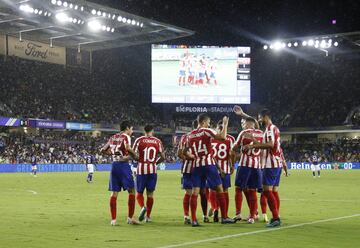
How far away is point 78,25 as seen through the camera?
5859cm

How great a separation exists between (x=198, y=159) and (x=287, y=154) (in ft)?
224

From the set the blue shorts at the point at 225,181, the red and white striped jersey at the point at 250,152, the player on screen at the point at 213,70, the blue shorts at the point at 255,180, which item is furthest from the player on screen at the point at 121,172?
the player on screen at the point at 213,70

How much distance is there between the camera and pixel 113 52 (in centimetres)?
7512

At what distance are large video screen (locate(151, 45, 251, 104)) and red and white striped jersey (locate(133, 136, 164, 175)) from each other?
48.8 m

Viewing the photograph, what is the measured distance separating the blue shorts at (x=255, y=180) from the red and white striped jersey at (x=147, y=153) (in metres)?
2.19

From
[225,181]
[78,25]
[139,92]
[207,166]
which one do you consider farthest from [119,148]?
[139,92]

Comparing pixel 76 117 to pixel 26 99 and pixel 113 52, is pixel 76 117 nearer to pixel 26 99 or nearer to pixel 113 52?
pixel 26 99

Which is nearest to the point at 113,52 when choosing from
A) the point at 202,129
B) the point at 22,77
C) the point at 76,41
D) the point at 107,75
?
the point at 107,75

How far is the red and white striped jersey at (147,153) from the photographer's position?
1357cm

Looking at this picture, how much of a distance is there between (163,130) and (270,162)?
2445 inches

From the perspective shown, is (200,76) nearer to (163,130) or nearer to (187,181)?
(163,130)

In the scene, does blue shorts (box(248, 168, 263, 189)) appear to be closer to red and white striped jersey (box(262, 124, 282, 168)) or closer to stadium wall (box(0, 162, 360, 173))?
red and white striped jersey (box(262, 124, 282, 168))

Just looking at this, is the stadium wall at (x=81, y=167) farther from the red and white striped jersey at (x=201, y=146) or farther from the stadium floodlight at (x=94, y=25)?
the red and white striped jersey at (x=201, y=146)

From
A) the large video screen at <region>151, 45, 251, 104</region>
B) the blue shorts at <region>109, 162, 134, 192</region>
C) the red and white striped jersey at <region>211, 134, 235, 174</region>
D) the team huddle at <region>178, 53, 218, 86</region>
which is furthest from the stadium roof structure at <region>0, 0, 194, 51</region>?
the blue shorts at <region>109, 162, 134, 192</region>
